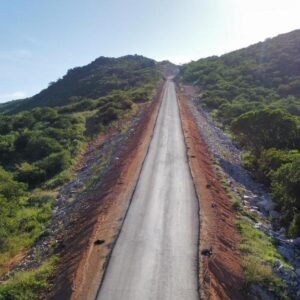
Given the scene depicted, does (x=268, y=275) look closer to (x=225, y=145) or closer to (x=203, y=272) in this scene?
(x=203, y=272)

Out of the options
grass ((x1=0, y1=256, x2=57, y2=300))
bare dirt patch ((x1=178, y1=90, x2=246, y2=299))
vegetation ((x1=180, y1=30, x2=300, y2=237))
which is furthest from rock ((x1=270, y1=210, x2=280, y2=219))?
grass ((x1=0, y1=256, x2=57, y2=300))

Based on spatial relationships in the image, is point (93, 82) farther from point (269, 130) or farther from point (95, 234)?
point (95, 234)

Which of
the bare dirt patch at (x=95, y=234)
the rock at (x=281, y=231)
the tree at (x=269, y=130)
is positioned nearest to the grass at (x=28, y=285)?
the bare dirt patch at (x=95, y=234)

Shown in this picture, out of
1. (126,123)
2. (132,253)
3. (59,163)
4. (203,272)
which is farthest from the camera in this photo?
Result: (126,123)

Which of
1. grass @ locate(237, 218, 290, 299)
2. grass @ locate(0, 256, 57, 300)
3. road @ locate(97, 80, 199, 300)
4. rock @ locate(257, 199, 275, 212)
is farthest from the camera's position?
rock @ locate(257, 199, 275, 212)

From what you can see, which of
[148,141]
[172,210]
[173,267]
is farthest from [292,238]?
[148,141]

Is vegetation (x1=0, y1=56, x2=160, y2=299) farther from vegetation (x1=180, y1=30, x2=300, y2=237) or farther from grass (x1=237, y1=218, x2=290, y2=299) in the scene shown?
vegetation (x1=180, y1=30, x2=300, y2=237)
